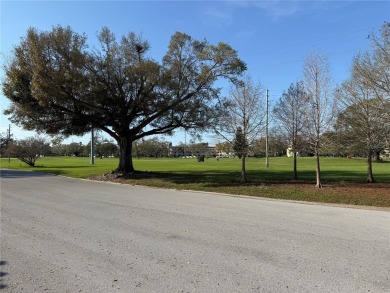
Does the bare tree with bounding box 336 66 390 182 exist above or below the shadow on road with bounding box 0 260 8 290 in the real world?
above

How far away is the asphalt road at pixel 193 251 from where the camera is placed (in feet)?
15.2

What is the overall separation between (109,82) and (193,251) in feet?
65.7

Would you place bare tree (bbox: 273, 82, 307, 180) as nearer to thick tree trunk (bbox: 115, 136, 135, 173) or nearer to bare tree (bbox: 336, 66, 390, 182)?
bare tree (bbox: 336, 66, 390, 182)

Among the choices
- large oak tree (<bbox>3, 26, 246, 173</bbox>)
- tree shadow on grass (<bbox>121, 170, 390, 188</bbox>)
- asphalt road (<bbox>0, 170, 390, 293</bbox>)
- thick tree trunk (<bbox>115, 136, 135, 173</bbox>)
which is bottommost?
asphalt road (<bbox>0, 170, 390, 293</bbox>)

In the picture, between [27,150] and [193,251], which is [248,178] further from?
[27,150]

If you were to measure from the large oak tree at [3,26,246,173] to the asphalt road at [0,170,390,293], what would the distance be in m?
13.1

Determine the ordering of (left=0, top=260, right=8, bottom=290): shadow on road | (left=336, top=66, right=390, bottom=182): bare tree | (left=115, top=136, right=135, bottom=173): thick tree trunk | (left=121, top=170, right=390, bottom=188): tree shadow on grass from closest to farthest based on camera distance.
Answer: (left=0, top=260, right=8, bottom=290): shadow on road < (left=336, top=66, right=390, bottom=182): bare tree < (left=121, top=170, right=390, bottom=188): tree shadow on grass < (left=115, top=136, right=135, bottom=173): thick tree trunk

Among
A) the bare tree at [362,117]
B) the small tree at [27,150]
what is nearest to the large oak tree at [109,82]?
the bare tree at [362,117]

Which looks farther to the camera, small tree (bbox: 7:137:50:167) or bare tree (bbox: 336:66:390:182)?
small tree (bbox: 7:137:50:167)

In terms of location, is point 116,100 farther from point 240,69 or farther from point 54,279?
point 54,279

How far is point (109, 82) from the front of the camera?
955 inches

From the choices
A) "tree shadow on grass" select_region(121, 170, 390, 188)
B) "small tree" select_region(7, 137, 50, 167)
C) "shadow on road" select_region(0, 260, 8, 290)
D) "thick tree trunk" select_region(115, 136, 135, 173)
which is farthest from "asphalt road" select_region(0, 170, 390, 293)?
"small tree" select_region(7, 137, 50, 167)

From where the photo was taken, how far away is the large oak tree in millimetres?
21703

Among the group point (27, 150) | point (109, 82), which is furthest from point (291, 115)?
point (27, 150)
